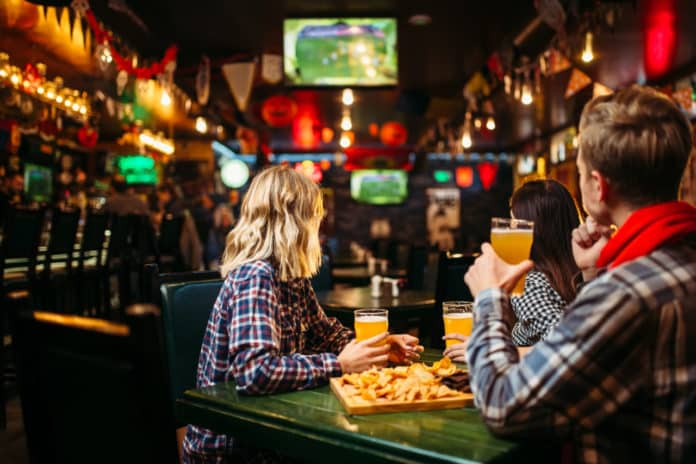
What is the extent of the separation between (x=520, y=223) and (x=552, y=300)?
1.80ft

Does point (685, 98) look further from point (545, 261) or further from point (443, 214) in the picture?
point (443, 214)

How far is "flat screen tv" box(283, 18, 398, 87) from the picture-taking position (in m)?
5.57

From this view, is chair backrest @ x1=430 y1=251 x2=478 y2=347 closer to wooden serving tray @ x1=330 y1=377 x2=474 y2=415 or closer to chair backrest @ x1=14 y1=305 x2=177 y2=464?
wooden serving tray @ x1=330 y1=377 x2=474 y2=415

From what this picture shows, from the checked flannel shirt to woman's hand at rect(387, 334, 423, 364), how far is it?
47 cm

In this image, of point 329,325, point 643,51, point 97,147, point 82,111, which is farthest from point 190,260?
point 329,325

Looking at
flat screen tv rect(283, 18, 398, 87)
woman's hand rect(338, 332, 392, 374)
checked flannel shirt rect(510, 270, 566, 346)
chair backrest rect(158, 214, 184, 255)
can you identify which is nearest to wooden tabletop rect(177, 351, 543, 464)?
woman's hand rect(338, 332, 392, 374)

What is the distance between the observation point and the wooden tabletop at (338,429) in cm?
115

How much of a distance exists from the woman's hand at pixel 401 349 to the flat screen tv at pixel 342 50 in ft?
13.2

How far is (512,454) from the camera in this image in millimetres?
1139

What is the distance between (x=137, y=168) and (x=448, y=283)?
32.5ft

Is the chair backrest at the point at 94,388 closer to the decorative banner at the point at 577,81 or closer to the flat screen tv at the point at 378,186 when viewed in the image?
the decorative banner at the point at 577,81

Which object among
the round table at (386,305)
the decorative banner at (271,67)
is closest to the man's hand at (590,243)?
the round table at (386,305)

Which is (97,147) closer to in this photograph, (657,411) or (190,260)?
(190,260)

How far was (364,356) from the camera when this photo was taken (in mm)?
1668
